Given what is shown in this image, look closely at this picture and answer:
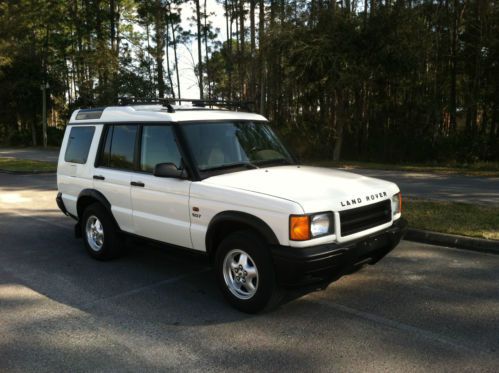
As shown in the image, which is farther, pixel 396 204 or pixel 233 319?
pixel 396 204

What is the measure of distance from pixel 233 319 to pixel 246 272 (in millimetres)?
438

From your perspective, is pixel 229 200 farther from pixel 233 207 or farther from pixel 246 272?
pixel 246 272

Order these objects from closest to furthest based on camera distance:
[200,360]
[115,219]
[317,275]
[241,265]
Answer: [200,360] < [317,275] < [241,265] < [115,219]

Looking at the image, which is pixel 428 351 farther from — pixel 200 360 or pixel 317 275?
pixel 200 360

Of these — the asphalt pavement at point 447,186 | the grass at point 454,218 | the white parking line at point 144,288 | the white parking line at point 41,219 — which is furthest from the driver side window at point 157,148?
→ the asphalt pavement at point 447,186

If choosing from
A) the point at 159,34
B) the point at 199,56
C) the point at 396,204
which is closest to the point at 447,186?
the point at 396,204

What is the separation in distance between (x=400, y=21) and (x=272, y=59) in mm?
6868

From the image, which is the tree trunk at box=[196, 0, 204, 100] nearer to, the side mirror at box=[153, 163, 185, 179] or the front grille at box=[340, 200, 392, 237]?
the side mirror at box=[153, 163, 185, 179]

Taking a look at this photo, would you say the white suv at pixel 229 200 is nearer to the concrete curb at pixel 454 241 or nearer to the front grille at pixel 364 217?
the front grille at pixel 364 217

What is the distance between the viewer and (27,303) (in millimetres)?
4672

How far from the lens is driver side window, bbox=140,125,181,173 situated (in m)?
4.90

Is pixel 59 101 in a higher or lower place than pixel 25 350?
higher

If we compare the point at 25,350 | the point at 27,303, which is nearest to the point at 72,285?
the point at 27,303

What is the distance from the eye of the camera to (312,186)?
4273mm
